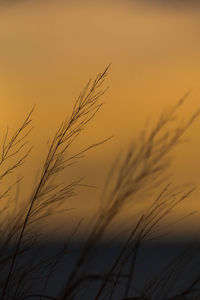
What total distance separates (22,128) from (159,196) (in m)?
0.39

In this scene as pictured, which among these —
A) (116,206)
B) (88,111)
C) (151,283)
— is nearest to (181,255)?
(151,283)

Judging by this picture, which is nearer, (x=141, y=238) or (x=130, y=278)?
(x=130, y=278)

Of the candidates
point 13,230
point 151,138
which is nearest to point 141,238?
point 151,138

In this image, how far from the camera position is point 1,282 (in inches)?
56.2

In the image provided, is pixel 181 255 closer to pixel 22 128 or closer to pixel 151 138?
pixel 151 138

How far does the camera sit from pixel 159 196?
1.39 metres

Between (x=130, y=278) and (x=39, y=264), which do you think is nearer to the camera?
(x=130, y=278)

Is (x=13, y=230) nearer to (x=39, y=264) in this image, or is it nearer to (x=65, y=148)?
(x=39, y=264)

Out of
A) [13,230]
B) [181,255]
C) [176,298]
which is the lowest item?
[176,298]

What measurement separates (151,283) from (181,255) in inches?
3.9

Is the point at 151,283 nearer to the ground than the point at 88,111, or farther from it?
nearer to the ground

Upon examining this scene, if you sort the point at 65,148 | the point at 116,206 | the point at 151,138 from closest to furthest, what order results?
the point at 116,206 < the point at 151,138 < the point at 65,148

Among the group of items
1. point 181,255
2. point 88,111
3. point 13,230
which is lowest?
point 181,255

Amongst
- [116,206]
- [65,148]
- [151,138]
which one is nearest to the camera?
[116,206]
